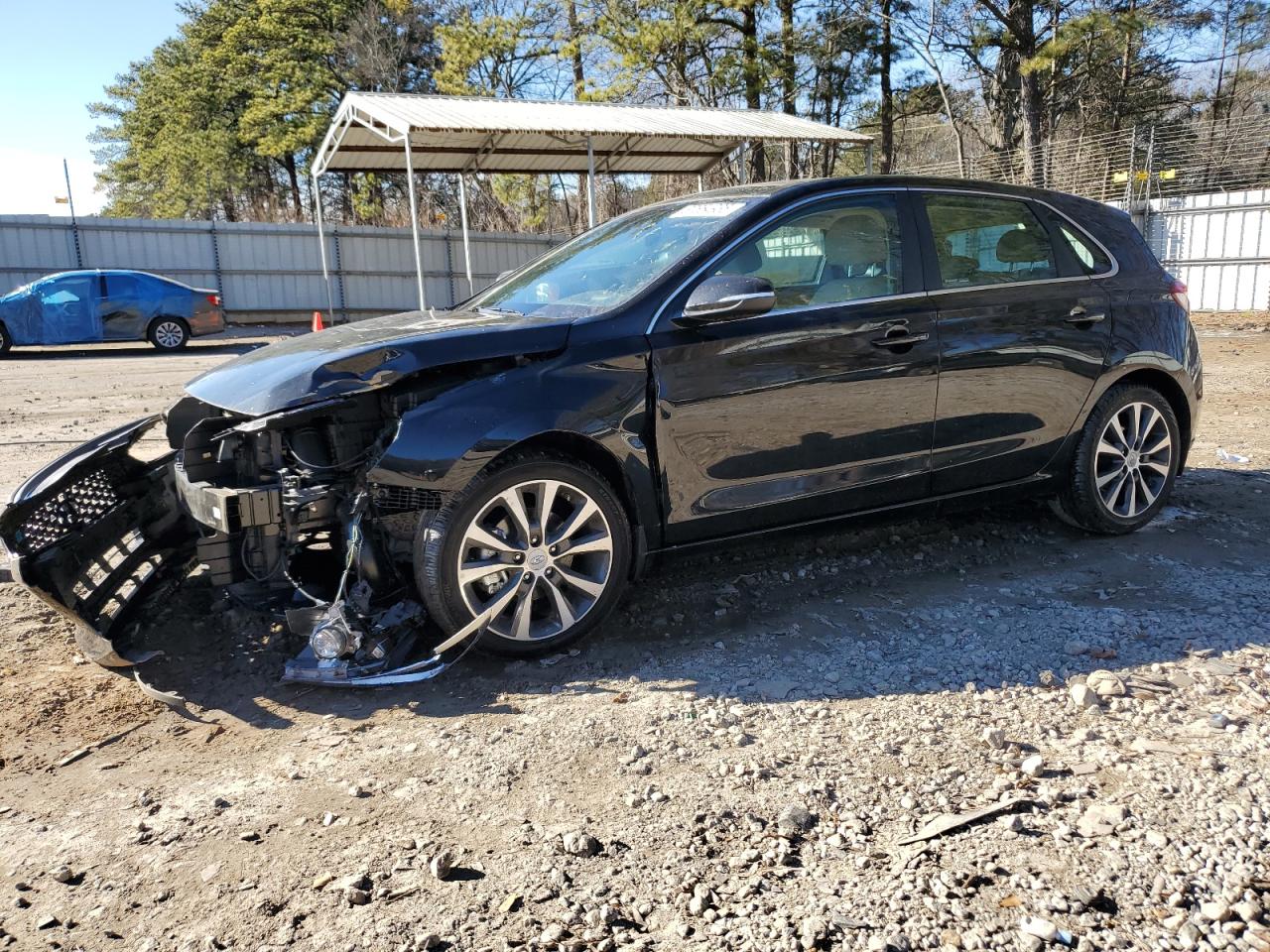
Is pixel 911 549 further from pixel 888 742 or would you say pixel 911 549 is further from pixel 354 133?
pixel 354 133

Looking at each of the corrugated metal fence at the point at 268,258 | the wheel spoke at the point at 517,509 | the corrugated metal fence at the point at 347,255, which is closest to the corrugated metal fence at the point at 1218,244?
the corrugated metal fence at the point at 347,255

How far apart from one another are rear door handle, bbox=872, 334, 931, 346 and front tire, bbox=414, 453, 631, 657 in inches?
55.6

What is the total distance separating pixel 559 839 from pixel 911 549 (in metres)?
3.00

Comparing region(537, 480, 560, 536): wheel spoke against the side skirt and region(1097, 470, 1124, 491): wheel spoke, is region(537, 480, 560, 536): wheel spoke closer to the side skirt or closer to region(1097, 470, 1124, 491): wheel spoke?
the side skirt

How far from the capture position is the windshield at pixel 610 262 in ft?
13.4

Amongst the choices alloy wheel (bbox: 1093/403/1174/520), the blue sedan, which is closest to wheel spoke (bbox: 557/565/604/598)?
alloy wheel (bbox: 1093/403/1174/520)

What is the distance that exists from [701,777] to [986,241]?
313cm

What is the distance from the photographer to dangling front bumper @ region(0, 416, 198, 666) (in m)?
3.50

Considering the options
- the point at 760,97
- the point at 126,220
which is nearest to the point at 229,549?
the point at 126,220

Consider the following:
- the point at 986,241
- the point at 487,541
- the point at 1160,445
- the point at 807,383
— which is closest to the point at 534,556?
the point at 487,541

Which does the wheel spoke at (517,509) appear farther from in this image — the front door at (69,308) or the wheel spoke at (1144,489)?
the front door at (69,308)

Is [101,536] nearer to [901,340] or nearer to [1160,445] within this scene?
[901,340]

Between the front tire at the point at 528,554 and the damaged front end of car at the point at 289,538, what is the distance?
0.12 meters

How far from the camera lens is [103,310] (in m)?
16.9
